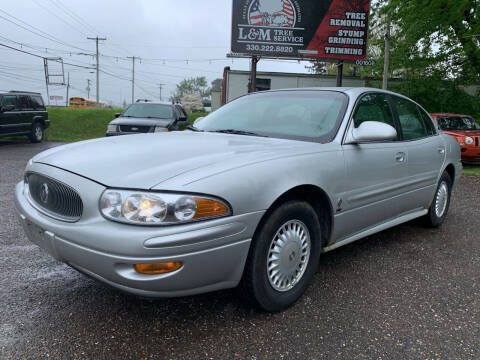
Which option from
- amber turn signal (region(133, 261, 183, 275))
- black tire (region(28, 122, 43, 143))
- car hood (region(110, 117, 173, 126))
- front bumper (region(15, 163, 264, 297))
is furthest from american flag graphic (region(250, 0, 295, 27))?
amber turn signal (region(133, 261, 183, 275))

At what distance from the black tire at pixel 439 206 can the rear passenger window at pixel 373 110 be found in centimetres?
124

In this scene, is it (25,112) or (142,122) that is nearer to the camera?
(142,122)

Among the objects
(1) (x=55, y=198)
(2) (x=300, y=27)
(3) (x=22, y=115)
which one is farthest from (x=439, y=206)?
(2) (x=300, y=27)

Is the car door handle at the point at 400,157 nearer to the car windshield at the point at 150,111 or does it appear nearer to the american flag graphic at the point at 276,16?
the car windshield at the point at 150,111

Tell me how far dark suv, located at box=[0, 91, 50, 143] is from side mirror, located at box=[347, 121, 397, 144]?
12108 millimetres

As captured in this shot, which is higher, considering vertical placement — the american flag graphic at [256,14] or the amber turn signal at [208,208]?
the american flag graphic at [256,14]

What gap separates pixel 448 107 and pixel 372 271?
17.4 meters

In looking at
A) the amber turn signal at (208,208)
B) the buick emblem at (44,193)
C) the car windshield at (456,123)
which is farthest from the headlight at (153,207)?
the car windshield at (456,123)

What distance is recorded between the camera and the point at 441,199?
15.1 feet

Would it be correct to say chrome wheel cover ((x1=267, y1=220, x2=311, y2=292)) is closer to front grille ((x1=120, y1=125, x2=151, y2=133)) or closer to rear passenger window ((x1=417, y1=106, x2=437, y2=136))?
rear passenger window ((x1=417, y1=106, x2=437, y2=136))

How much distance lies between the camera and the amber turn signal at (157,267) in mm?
1982

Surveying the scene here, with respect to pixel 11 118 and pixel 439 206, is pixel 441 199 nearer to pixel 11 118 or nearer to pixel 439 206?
pixel 439 206

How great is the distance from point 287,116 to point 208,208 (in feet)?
5.02

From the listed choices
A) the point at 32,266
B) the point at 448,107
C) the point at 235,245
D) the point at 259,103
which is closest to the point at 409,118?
the point at 259,103
